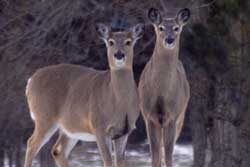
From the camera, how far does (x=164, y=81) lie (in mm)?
12195

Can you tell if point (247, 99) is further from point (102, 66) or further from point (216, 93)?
point (102, 66)

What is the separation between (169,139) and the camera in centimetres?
1220

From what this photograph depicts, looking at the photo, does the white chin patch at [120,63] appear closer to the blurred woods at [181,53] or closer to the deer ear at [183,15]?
the deer ear at [183,15]

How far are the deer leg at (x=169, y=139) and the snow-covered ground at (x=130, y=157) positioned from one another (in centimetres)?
563

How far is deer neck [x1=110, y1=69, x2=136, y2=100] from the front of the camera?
12.0 m

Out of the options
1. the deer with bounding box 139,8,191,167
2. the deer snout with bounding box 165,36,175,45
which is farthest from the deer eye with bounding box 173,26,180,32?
the deer snout with bounding box 165,36,175,45

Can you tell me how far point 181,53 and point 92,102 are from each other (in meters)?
Result: 3.40

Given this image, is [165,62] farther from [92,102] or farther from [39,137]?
[39,137]

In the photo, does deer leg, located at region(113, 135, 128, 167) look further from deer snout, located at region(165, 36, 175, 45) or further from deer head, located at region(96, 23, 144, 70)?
deer snout, located at region(165, 36, 175, 45)

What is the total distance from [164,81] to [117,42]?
798mm

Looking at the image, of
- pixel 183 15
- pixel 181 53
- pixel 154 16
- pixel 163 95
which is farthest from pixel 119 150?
pixel 181 53

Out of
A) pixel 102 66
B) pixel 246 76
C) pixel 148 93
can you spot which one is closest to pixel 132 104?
pixel 148 93

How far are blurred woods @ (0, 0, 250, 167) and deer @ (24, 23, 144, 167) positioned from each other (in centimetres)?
197

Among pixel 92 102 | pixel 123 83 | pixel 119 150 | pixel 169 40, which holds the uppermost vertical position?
pixel 169 40
